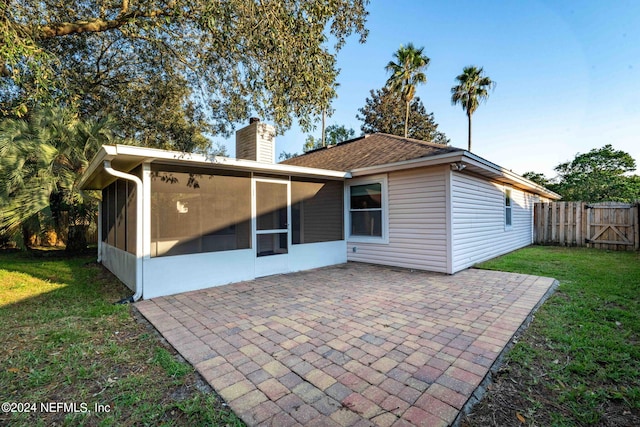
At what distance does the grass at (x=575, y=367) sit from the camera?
75.3 inches

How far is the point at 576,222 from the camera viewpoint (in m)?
10.7

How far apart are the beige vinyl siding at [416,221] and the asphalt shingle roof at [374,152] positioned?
0.43 metres

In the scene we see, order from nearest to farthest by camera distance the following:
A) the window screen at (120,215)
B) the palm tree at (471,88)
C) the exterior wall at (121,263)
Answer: the exterior wall at (121,263)
the window screen at (120,215)
the palm tree at (471,88)

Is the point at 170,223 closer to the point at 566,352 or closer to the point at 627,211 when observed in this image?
the point at 566,352

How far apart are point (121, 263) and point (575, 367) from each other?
7218 millimetres

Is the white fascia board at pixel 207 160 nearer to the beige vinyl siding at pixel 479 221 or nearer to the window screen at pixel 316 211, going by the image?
the window screen at pixel 316 211

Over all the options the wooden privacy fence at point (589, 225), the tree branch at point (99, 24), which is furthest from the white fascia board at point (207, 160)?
the wooden privacy fence at point (589, 225)

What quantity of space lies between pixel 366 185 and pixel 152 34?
5.99m

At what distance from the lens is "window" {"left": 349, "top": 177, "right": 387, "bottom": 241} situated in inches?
275

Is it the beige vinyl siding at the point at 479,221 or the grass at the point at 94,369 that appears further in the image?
the beige vinyl siding at the point at 479,221

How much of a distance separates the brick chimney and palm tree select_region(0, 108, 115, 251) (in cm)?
429

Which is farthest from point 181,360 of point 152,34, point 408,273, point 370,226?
point 152,34

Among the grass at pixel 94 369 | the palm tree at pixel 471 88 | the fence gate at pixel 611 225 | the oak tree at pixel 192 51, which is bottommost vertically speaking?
the grass at pixel 94 369

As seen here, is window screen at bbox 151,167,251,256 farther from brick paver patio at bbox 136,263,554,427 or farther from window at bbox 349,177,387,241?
window at bbox 349,177,387,241
